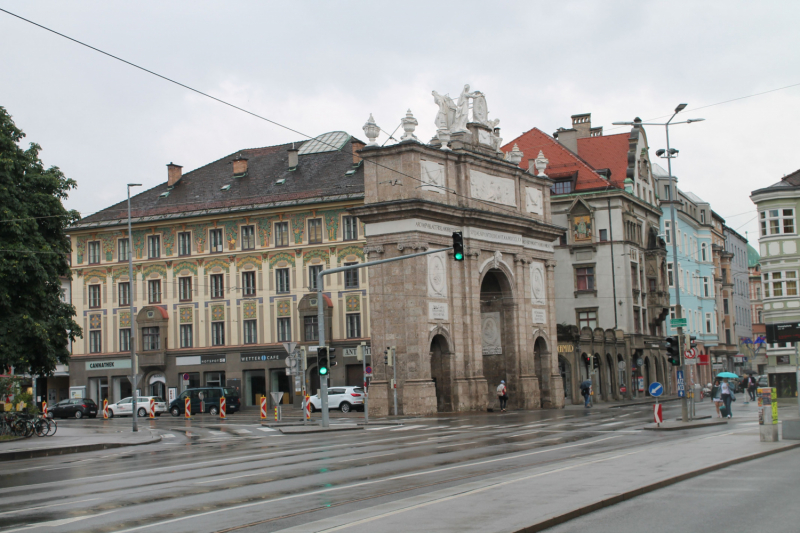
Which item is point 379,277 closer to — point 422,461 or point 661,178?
point 422,461

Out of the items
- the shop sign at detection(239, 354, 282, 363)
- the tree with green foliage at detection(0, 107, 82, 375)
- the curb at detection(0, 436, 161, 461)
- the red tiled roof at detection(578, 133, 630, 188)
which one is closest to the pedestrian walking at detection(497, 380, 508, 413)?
the shop sign at detection(239, 354, 282, 363)

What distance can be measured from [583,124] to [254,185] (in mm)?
31096

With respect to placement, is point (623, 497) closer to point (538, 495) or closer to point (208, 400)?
point (538, 495)

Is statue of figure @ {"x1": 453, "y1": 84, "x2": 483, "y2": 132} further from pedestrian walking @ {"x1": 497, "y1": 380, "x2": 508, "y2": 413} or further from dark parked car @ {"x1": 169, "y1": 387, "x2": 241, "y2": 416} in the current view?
dark parked car @ {"x1": 169, "y1": 387, "x2": 241, "y2": 416}

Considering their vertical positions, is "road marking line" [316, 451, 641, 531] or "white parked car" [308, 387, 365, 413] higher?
"road marking line" [316, 451, 641, 531]

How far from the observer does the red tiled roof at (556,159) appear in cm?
7131

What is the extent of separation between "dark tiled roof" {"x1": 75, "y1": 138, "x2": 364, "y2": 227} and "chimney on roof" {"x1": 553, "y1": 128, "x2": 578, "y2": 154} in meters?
19.2

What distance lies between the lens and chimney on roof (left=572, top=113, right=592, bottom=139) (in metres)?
81.5

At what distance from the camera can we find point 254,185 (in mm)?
66500

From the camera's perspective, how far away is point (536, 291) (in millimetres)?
54688

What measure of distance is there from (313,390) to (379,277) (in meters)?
19.1

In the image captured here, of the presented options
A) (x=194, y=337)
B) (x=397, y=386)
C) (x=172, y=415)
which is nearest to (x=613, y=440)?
(x=397, y=386)

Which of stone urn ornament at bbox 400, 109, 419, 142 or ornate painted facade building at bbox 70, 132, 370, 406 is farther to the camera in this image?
ornate painted facade building at bbox 70, 132, 370, 406

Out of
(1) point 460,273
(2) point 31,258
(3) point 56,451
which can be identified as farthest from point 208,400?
(3) point 56,451
